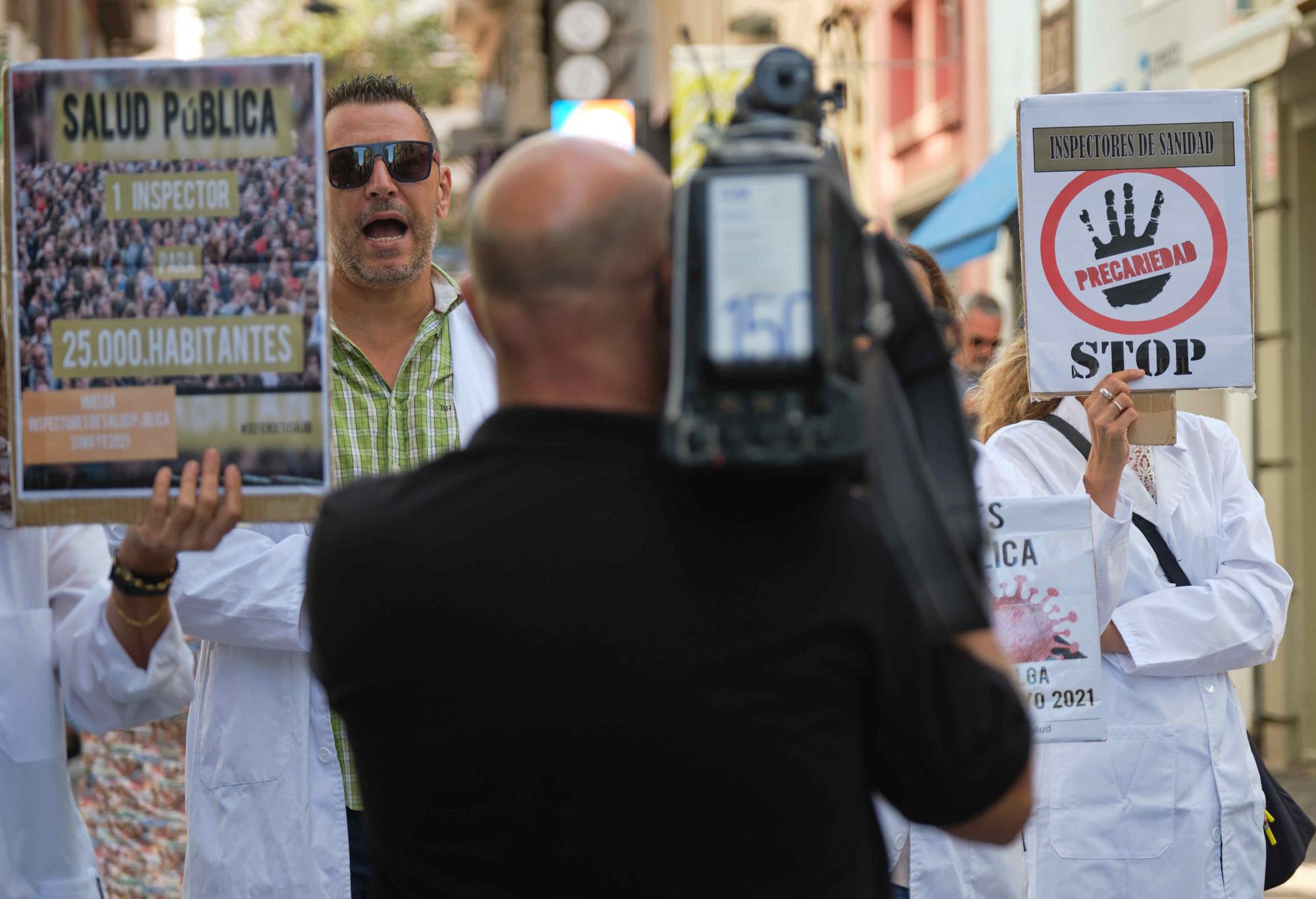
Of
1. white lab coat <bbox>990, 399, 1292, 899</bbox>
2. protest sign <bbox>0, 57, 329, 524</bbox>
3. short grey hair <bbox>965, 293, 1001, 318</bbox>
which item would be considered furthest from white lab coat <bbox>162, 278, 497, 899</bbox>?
short grey hair <bbox>965, 293, 1001, 318</bbox>

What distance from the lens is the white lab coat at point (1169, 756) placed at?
3.72m

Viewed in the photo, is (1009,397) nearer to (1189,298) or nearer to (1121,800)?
(1189,298)

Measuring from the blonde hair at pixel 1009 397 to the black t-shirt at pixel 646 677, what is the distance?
2.33 metres

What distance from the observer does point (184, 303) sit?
2.46 m

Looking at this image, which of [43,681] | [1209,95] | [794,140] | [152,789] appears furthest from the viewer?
[152,789]

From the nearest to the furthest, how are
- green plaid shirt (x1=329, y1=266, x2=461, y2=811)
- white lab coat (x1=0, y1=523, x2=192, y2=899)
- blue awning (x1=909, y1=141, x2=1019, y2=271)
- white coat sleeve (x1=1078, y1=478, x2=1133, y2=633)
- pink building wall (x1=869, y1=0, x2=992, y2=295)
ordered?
white lab coat (x1=0, y1=523, x2=192, y2=899)
green plaid shirt (x1=329, y1=266, x2=461, y2=811)
white coat sleeve (x1=1078, y1=478, x2=1133, y2=633)
blue awning (x1=909, y1=141, x2=1019, y2=271)
pink building wall (x1=869, y1=0, x2=992, y2=295)

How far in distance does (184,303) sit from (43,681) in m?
0.97

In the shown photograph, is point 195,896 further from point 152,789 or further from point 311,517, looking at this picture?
point 152,789

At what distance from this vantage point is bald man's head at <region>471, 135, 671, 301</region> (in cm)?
188

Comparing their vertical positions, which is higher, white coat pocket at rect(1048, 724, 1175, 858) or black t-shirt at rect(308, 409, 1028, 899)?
black t-shirt at rect(308, 409, 1028, 899)

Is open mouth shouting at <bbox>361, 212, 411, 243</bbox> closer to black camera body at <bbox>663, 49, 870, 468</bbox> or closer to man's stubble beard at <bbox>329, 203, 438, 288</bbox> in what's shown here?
man's stubble beard at <bbox>329, 203, 438, 288</bbox>

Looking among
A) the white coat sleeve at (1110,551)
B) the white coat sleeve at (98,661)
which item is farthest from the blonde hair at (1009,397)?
the white coat sleeve at (98,661)

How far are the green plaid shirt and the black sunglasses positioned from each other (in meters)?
0.33

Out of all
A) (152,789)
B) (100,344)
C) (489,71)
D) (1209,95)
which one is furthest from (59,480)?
(489,71)
